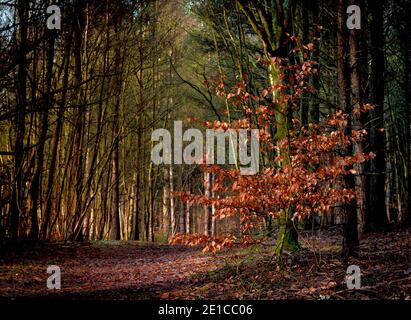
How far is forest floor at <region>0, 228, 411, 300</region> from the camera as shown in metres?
6.19

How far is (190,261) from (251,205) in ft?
15.6

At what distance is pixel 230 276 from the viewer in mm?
7863

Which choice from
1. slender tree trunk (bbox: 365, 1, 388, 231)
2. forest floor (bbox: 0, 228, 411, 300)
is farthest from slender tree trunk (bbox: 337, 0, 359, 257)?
slender tree trunk (bbox: 365, 1, 388, 231)

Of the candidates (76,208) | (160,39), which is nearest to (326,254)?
(76,208)

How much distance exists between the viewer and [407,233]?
410 inches

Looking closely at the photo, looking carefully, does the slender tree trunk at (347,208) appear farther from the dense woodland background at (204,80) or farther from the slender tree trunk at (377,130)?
the slender tree trunk at (377,130)

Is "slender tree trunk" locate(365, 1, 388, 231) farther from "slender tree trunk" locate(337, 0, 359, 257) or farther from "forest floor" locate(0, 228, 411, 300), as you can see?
"slender tree trunk" locate(337, 0, 359, 257)

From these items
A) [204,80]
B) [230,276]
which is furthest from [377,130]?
[230,276]

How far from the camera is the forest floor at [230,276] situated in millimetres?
6191

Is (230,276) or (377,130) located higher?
(377,130)

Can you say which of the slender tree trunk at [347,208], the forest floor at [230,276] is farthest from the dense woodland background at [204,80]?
the forest floor at [230,276]

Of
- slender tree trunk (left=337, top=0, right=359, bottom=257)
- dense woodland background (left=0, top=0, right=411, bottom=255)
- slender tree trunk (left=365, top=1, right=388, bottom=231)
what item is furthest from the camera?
slender tree trunk (left=365, top=1, right=388, bottom=231)

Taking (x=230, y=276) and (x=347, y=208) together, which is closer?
(x=347, y=208)

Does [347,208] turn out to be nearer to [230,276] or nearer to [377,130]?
[230,276]
